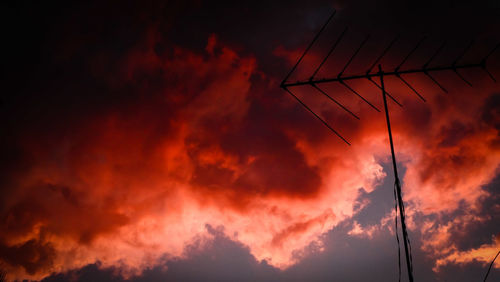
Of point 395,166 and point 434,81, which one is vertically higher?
point 434,81

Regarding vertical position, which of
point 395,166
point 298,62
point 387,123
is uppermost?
point 298,62

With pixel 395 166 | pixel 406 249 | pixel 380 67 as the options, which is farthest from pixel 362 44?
pixel 406 249

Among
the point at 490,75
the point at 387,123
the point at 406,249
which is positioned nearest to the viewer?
the point at 406,249

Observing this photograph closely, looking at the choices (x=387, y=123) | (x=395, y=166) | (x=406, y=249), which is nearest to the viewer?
A: (x=406, y=249)

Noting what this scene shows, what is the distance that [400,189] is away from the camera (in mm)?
8625

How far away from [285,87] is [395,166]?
4.37 meters

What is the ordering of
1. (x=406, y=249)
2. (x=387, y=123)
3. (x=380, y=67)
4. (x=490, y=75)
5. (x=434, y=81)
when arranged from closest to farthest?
(x=406, y=249) < (x=387, y=123) < (x=380, y=67) < (x=490, y=75) < (x=434, y=81)

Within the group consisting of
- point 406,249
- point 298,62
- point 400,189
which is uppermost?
point 298,62

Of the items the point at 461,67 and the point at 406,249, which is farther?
the point at 461,67

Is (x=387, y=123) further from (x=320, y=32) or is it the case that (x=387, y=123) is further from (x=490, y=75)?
(x=490, y=75)

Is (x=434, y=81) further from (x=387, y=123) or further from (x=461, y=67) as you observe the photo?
(x=387, y=123)

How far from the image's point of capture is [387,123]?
9.55 m

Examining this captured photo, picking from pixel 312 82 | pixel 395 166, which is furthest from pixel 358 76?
pixel 395 166

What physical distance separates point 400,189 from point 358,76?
13.7 feet
